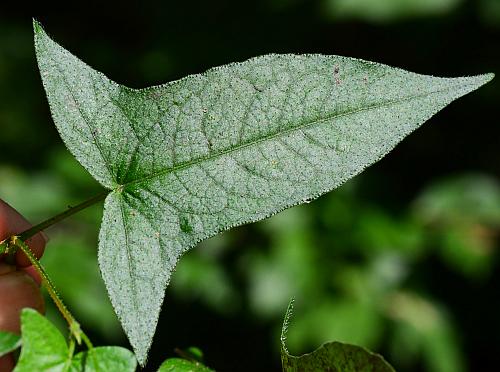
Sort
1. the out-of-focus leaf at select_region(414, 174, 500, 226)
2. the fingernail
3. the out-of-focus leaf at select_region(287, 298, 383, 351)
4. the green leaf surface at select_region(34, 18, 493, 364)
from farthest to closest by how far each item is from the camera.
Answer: the out-of-focus leaf at select_region(414, 174, 500, 226)
the out-of-focus leaf at select_region(287, 298, 383, 351)
the fingernail
the green leaf surface at select_region(34, 18, 493, 364)

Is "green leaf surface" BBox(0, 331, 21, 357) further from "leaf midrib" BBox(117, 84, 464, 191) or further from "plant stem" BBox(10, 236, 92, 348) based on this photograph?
"leaf midrib" BBox(117, 84, 464, 191)

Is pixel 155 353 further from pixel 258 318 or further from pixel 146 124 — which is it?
pixel 146 124

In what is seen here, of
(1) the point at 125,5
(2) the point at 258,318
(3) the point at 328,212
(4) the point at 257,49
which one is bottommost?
(2) the point at 258,318

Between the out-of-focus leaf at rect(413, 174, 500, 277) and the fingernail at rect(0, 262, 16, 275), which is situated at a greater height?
the fingernail at rect(0, 262, 16, 275)

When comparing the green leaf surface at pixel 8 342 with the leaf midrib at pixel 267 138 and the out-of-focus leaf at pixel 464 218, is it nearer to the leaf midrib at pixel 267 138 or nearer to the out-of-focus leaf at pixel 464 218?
the leaf midrib at pixel 267 138

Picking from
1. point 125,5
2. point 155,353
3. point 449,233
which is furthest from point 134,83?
point 449,233

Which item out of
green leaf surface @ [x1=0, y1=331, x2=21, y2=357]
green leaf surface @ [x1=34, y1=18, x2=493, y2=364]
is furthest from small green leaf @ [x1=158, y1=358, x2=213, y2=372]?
green leaf surface @ [x1=0, y1=331, x2=21, y2=357]

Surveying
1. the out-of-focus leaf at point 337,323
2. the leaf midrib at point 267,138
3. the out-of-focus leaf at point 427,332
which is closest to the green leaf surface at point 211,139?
the leaf midrib at point 267,138

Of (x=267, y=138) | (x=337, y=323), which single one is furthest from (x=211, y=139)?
(x=337, y=323)
